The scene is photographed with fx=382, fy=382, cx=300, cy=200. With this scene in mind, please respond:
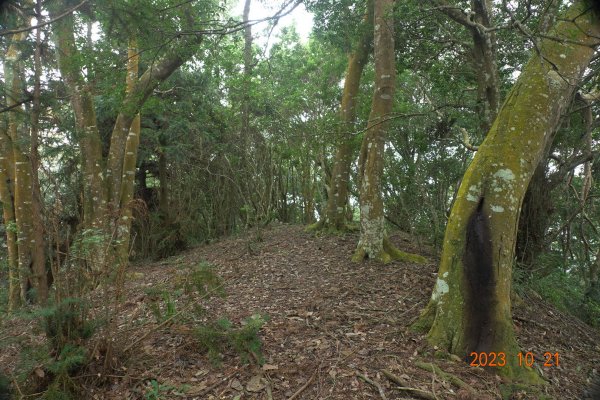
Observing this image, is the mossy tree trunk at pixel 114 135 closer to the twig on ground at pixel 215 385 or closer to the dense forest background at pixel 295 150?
the dense forest background at pixel 295 150

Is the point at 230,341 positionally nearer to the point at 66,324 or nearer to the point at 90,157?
the point at 66,324

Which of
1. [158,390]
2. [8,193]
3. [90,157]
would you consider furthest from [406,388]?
[8,193]

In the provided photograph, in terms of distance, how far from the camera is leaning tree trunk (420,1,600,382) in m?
3.65

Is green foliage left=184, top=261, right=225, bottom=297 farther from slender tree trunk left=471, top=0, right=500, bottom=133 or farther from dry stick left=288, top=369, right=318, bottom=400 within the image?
slender tree trunk left=471, top=0, right=500, bottom=133

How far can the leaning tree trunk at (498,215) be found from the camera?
3.65 m

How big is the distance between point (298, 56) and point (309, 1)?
6.38 metres

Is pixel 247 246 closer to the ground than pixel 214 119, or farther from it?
closer to the ground

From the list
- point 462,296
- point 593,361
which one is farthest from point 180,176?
point 593,361

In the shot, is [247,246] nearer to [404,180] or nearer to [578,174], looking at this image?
[404,180]

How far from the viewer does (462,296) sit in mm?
3764

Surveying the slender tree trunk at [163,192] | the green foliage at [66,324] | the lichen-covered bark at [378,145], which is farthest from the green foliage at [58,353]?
the slender tree trunk at [163,192]

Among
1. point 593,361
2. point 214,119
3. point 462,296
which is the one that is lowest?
point 593,361

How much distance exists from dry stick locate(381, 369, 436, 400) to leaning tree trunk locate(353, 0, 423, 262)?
2831 millimetres
